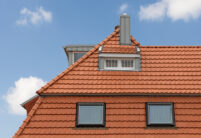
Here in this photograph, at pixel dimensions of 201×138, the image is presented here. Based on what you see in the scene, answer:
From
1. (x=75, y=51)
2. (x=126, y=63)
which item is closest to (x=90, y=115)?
(x=126, y=63)

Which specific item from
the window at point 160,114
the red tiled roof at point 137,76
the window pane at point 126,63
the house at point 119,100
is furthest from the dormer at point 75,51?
the window at point 160,114

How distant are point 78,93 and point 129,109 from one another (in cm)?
234

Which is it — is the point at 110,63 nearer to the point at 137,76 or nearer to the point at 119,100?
the point at 137,76

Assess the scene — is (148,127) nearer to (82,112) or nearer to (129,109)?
(129,109)

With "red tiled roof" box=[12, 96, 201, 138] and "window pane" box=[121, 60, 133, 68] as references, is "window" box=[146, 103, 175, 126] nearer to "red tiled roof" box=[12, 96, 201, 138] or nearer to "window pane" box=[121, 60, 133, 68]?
"red tiled roof" box=[12, 96, 201, 138]

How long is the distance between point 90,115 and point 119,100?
56.6 inches

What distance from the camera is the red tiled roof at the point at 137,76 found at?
44.6 ft

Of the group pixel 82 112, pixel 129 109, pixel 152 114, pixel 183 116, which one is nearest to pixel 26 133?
pixel 82 112

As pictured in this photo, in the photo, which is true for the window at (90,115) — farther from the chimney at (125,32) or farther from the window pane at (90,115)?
the chimney at (125,32)

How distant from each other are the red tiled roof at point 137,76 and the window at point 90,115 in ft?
2.02

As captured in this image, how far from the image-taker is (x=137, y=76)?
14258 millimetres

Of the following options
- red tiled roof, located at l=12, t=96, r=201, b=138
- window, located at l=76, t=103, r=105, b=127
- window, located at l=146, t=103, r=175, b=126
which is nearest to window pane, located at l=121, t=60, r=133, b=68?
red tiled roof, located at l=12, t=96, r=201, b=138

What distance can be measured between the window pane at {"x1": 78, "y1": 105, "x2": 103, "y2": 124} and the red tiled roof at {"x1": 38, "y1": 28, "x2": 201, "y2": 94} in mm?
705

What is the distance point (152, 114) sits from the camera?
43.4 feet
